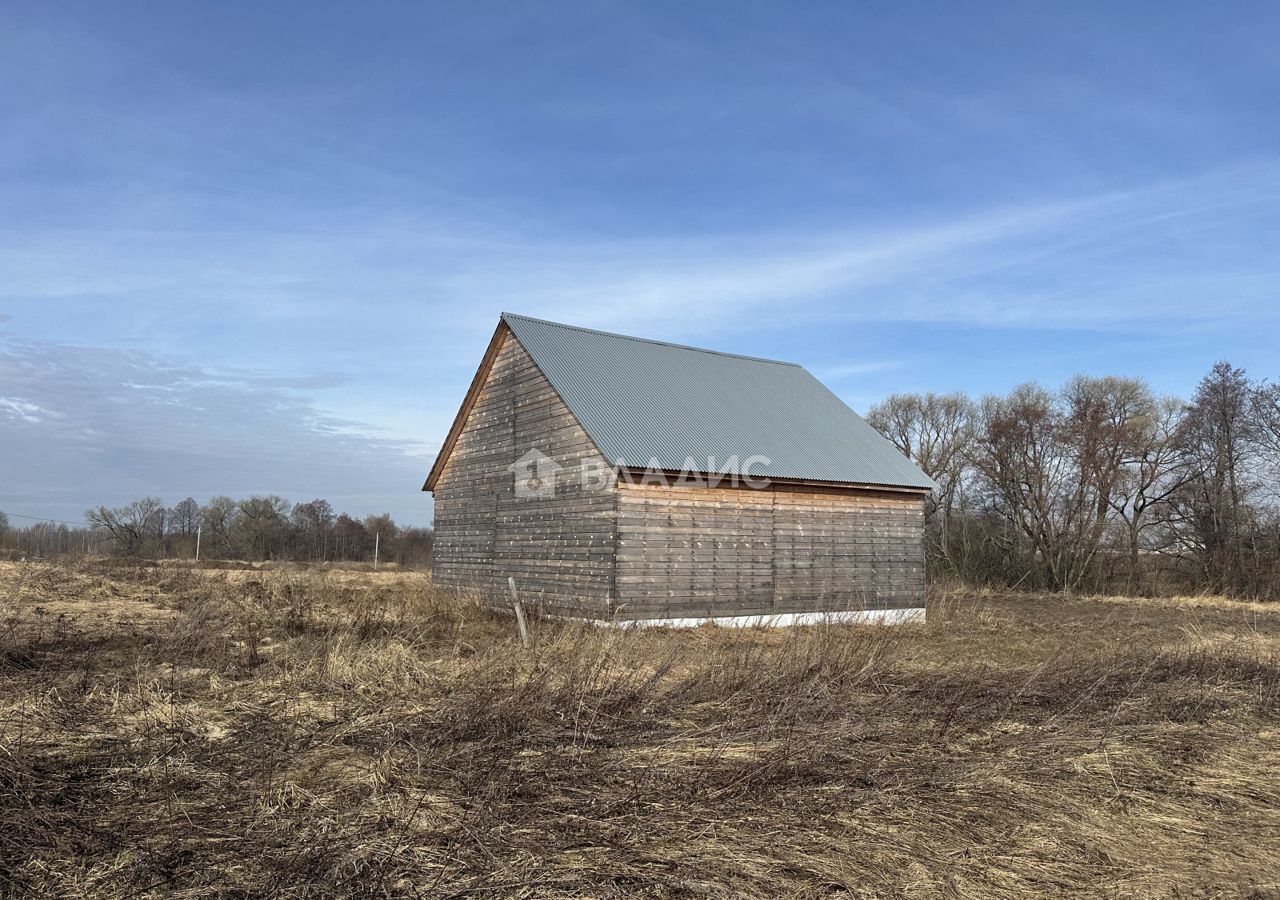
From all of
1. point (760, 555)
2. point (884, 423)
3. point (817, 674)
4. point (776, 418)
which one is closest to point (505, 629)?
point (760, 555)

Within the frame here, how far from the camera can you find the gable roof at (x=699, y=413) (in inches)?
741

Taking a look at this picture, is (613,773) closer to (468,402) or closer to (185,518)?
(468,402)

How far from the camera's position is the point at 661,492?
18203mm

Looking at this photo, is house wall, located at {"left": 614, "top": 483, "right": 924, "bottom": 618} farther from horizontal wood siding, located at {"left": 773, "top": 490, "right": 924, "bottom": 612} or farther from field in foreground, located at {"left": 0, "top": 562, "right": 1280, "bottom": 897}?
field in foreground, located at {"left": 0, "top": 562, "right": 1280, "bottom": 897}

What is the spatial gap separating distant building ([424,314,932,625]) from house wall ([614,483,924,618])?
1.4 inches

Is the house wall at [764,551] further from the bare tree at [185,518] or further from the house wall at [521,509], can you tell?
the bare tree at [185,518]

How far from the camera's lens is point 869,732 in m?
7.41

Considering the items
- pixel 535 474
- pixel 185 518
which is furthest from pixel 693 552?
pixel 185 518

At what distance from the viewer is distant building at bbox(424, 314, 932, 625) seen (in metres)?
18.1

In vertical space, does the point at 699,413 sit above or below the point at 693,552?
above

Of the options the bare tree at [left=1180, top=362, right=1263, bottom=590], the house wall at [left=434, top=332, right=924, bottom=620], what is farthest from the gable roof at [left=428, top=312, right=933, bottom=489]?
the bare tree at [left=1180, top=362, right=1263, bottom=590]

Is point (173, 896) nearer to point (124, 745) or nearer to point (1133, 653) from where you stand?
point (124, 745)

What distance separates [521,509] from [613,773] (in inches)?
582

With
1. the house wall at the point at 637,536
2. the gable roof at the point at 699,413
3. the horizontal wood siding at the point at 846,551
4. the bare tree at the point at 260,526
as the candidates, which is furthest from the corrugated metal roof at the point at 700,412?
the bare tree at the point at 260,526
